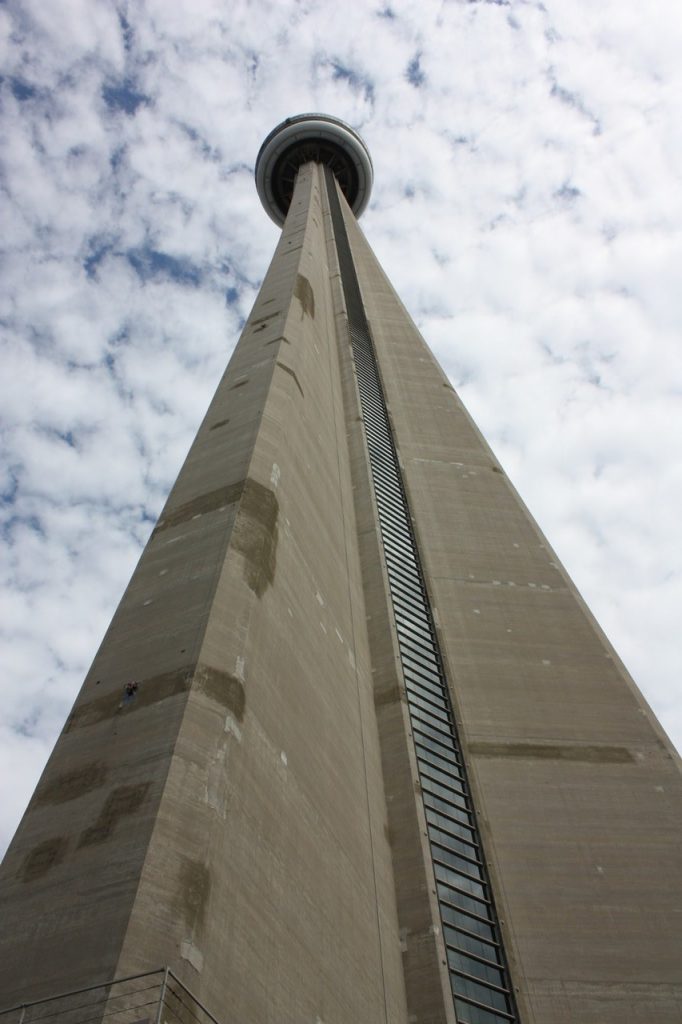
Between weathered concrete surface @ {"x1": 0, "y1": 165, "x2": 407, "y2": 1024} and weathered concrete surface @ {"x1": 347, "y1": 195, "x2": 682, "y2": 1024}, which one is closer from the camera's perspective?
weathered concrete surface @ {"x1": 0, "y1": 165, "x2": 407, "y2": 1024}

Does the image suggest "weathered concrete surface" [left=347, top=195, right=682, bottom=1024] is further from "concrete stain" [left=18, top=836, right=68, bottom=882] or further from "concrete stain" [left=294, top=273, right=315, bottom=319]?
"concrete stain" [left=18, top=836, right=68, bottom=882]

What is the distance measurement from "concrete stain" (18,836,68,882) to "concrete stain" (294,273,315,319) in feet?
53.7

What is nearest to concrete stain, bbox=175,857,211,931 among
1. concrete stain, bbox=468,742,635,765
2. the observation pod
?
concrete stain, bbox=468,742,635,765

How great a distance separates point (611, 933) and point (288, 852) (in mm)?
5177

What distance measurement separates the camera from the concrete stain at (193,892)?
5824 millimetres

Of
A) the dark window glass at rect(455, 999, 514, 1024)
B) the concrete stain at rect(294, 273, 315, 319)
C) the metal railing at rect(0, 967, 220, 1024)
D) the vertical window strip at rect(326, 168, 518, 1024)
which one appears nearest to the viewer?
the metal railing at rect(0, 967, 220, 1024)

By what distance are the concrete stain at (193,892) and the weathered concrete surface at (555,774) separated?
5627 millimetres

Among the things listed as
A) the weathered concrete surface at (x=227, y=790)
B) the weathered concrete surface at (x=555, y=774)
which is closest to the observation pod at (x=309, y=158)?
the weathered concrete surface at (x=555, y=774)

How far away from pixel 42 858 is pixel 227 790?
1429 mm

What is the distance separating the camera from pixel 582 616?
16766mm

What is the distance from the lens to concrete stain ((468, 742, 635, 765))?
42.9 feet

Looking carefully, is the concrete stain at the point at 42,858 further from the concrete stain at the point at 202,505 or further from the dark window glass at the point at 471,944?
the dark window glass at the point at 471,944

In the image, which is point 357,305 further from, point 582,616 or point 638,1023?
point 638,1023

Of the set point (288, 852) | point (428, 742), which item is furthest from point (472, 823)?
point (288, 852)
